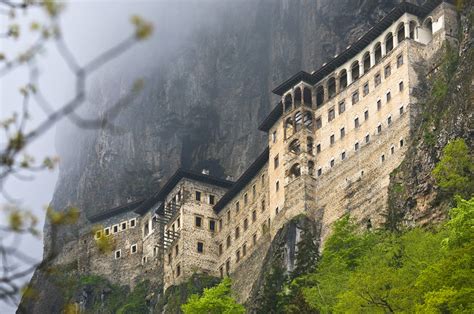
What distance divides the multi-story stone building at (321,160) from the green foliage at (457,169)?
6.46m

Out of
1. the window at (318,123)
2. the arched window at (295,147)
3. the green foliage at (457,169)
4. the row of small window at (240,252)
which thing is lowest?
the green foliage at (457,169)

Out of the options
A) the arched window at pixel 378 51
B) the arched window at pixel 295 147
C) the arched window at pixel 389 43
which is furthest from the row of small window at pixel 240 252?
the arched window at pixel 389 43

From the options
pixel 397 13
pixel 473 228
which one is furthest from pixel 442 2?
pixel 473 228

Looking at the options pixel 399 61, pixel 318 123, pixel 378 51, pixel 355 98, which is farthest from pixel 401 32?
pixel 318 123

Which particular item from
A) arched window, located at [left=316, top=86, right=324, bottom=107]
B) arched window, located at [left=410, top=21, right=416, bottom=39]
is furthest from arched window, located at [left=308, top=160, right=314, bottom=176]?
arched window, located at [left=410, top=21, right=416, bottom=39]

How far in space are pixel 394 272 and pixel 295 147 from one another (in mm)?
28106

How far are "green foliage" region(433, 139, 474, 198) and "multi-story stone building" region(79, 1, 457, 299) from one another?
254 inches

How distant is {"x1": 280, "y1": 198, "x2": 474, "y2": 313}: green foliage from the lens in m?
43.9

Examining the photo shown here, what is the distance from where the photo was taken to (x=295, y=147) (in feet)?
254

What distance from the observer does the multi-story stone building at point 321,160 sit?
69.0 metres

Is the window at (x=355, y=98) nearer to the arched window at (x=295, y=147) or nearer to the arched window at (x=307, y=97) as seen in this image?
the arched window at (x=295, y=147)

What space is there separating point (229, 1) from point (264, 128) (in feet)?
130

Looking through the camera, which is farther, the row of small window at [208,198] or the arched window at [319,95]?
the row of small window at [208,198]

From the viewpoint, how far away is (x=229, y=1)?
392 feet
